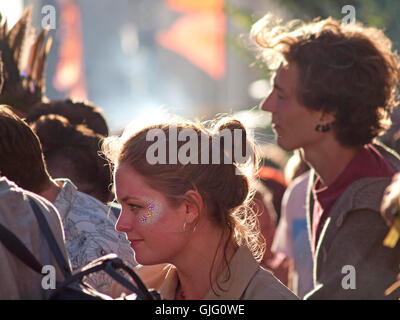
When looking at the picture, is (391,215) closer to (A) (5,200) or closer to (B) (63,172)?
(A) (5,200)

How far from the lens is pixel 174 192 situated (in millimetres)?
2732

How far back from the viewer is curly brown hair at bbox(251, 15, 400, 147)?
3510 millimetres

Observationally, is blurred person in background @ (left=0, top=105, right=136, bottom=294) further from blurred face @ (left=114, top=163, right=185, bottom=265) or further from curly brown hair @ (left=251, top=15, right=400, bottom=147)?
curly brown hair @ (left=251, top=15, right=400, bottom=147)

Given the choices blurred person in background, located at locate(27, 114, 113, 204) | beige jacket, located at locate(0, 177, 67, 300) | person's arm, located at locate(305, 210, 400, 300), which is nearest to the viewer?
beige jacket, located at locate(0, 177, 67, 300)

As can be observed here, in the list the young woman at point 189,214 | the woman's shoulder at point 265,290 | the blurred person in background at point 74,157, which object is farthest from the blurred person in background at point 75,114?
the woman's shoulder at point 265,290

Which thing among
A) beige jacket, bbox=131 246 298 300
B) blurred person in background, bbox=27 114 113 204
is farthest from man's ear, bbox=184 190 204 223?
blurred person in background, bbox=27 114 113 204

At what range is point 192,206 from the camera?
2746 millimetres

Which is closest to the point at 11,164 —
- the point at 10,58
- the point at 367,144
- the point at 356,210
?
the point at 356,210

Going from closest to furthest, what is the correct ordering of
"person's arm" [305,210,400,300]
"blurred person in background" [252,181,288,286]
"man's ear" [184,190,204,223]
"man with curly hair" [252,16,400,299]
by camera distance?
1. "man's ear" [184,190,204,223]
2. "person's arm" [305,210,400,300]
3. "man with curly hair" [252,16,400,299]
4. "blurred person in background" [252,181,288,286]

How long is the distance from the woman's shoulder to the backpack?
66 cm

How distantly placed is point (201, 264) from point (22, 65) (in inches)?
86.6

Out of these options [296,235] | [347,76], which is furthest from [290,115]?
[296,235]

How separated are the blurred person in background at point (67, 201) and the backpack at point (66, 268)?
2.35 feet

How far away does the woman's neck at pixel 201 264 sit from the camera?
2756 millimetres
